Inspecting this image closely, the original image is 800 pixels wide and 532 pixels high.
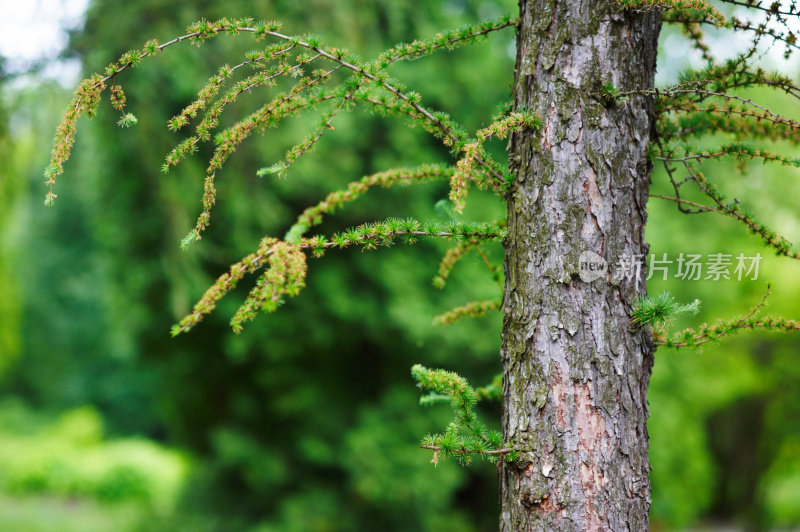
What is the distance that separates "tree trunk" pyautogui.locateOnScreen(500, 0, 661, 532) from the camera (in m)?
1.39

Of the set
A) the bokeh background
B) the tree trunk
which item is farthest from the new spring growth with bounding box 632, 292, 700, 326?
the bokeh background

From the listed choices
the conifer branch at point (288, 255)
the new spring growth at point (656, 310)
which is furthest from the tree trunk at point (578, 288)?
the conifer branch at point (288, 255)

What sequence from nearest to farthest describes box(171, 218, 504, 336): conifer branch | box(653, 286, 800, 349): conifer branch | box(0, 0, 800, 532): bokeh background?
1. box(171, 218, 504, 336): conifer branch
2. box(653, 286, 800, 349): conifer branch
3. box(0, 0, 800, 532): bokeh background

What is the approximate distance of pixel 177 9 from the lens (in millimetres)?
3664

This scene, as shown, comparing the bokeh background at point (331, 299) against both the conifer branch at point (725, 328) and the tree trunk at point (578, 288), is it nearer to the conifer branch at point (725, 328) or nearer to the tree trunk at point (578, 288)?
the tree trunk at point (578, 288)

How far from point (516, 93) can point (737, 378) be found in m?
7.88

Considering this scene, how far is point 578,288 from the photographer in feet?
4.68

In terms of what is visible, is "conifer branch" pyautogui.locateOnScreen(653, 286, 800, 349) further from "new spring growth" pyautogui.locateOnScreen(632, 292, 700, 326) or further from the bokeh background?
the bokeh background

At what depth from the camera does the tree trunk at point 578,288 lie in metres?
1.39

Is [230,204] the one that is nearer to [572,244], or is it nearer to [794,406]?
→ [572,244]

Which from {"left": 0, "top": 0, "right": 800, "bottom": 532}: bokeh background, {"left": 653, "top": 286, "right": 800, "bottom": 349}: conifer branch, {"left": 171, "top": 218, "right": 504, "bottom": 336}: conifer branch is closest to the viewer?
{"left": 171, "top": 218, "right": 504, "bottom": 336}: conifer branch

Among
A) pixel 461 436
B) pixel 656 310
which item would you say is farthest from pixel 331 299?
pixel 656 310

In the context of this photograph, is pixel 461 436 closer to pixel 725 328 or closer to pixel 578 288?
pixel 578 288

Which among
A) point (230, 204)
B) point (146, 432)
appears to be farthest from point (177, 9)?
point (146, 432)
